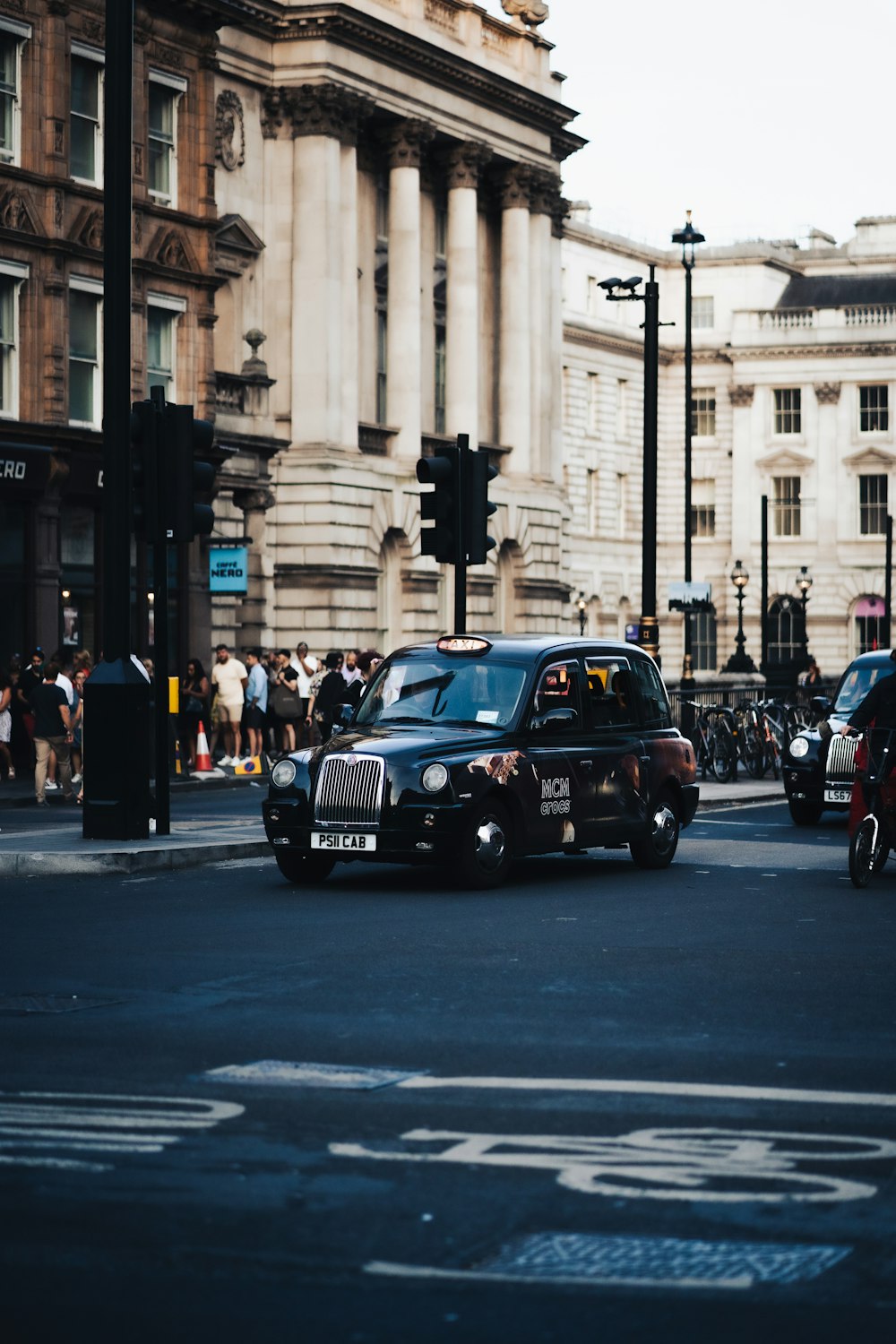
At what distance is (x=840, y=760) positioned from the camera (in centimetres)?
2569

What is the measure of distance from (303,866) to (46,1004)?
6.57m

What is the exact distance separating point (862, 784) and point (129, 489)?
256 inches

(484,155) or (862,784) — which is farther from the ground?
(484,155)

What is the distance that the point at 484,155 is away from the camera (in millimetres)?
60188

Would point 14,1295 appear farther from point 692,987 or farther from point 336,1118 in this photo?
point 692,987

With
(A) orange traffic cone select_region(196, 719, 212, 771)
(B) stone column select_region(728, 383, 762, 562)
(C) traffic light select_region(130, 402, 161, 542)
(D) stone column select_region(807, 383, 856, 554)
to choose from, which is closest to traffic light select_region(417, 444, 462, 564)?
(C) traffic light select_region(130, 402, 161, 542)

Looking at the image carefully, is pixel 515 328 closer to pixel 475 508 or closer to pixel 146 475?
pixel 475 508

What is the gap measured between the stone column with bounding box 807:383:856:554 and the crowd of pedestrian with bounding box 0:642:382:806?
5750 cm

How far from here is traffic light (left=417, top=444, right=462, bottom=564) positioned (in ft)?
75.4

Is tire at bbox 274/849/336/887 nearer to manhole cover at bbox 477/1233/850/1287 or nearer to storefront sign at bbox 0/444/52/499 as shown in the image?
manhole cover at bbox 477/1233/850/1287

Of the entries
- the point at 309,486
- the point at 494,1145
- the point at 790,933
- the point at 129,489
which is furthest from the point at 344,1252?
the point at 309,486

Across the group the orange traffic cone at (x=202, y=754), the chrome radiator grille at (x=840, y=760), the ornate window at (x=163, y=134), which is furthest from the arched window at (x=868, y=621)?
the chrome radiator grille at (x=840, y=760)

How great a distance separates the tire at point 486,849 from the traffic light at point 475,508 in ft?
19.8

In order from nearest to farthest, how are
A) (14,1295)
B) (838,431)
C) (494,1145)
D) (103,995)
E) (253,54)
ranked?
(14,1295) → (494,1145) → (103,995) → (253,54) → (838,431)
